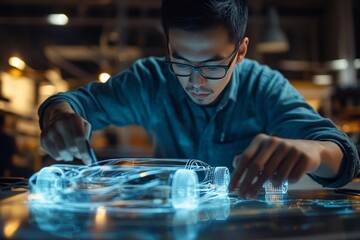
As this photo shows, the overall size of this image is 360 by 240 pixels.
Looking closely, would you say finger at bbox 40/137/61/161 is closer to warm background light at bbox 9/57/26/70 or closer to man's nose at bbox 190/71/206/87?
man's nose at bbox 190/71/206/87

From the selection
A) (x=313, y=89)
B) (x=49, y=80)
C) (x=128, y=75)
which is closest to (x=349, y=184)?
(x=128, y=75)

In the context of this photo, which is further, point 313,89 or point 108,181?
point 313,89

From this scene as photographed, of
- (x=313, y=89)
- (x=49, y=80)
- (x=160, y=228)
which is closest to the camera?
(x=160, y=228)

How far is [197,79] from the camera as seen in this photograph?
71cm

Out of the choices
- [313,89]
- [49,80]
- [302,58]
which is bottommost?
[313,89]

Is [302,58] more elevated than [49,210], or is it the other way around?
[302,58]

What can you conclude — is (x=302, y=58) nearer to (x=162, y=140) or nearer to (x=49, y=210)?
(x=162, y=140)

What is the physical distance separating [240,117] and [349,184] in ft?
0.87

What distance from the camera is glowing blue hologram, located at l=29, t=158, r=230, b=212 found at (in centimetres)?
48

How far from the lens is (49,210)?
461 millimetres

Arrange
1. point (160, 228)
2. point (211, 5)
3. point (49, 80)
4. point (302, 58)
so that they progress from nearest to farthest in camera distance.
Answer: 1. point (160, 228)
2. point (211, 5)
3. point (49, 80)
4. point (302, 58)

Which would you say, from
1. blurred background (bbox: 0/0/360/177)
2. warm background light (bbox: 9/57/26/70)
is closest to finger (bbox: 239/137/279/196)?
blurred background (bbox: 0/0/360/177)

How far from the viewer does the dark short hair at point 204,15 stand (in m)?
0.68

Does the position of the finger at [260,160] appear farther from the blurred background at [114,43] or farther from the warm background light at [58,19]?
the warm background light at [58,19]
